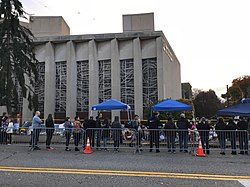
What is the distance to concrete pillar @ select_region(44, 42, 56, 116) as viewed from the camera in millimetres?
34844

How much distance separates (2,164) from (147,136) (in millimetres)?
6315

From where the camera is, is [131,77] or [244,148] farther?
[131,77]

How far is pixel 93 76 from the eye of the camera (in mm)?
34375

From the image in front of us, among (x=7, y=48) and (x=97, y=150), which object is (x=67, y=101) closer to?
(x=7, y=48)

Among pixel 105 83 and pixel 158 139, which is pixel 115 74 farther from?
pixel 158 139

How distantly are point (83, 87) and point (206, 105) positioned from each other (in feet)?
133

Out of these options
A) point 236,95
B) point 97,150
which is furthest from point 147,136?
point 236,95

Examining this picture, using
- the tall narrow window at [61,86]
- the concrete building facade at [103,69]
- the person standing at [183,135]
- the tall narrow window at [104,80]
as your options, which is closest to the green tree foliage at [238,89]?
the concrete building facade at [103,69]

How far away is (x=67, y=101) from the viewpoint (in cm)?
3466

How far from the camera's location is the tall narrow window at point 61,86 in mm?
35594

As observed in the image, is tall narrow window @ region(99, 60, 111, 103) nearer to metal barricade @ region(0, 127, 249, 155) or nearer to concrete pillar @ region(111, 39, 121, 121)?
concrete pillar @ region(111, 39, 121, 121)

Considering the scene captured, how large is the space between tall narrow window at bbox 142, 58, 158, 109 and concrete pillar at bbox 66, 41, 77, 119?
9689mm

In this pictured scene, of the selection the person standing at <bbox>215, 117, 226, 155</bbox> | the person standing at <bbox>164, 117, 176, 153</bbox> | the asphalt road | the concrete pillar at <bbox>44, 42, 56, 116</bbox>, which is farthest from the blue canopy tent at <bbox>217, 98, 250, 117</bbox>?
the concrete pillar at <bbox>44, 42, 56, 116</bbox>

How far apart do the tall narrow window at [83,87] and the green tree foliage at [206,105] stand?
3842cm
